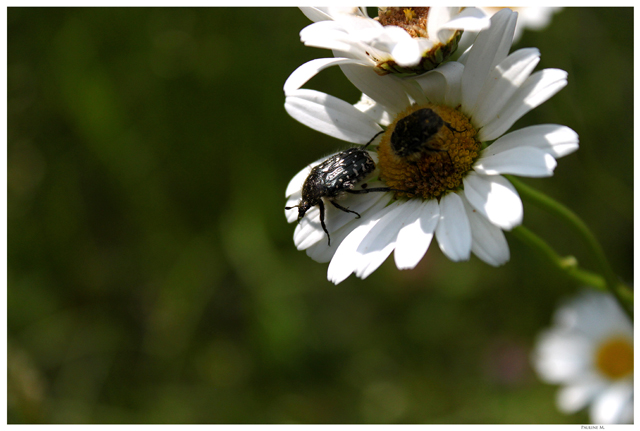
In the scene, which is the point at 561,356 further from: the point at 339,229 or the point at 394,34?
the point at 394,34

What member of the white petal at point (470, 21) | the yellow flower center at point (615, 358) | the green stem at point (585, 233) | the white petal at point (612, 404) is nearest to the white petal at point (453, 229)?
the green stem at point (585, 233)

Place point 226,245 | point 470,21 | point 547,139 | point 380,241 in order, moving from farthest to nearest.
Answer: point 226,245
point 380,241
point 547,139
point 470,21

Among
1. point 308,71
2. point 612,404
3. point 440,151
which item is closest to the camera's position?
point 308,71

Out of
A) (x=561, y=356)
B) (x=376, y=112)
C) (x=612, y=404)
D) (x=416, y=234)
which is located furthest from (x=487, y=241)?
Answer: (x=561, y=356)

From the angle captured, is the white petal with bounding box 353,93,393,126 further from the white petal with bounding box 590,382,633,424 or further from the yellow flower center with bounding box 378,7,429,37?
the white petal with bounding box 590,382,633,424

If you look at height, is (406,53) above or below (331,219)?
above

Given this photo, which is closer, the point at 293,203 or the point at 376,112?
the point at 376,112

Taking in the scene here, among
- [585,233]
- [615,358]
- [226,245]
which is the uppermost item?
[585,233]

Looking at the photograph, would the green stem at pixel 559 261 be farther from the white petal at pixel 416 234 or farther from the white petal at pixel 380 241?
the white petal at pixel 380 241
